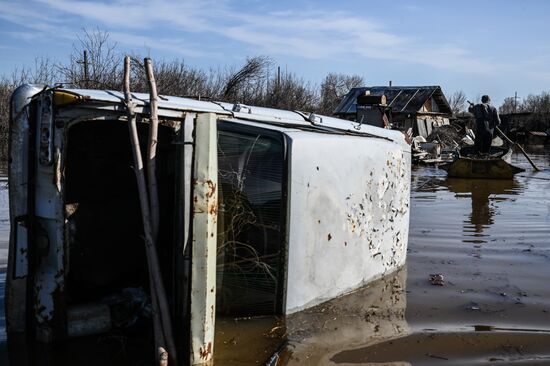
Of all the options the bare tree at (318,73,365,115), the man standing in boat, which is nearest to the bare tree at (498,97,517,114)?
the bare tree at (318,73,365,115)

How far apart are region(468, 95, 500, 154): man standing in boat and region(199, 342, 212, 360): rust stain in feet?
49.2

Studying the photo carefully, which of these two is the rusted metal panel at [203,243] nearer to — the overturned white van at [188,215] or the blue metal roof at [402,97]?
the overturned white van at [188,215]

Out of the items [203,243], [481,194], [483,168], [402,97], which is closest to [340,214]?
[203,243]

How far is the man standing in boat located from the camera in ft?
54.4

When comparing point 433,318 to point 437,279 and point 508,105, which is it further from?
point 508,105

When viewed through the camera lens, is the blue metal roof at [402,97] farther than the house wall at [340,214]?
Yes

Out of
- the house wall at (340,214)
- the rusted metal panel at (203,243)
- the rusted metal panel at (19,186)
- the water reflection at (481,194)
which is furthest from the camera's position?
the water reflection at (481,194)

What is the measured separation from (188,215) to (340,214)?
161 cm

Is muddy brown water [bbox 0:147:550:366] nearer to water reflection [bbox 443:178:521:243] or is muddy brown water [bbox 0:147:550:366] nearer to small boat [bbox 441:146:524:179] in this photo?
water reflection [bbox 443:178:521:243]

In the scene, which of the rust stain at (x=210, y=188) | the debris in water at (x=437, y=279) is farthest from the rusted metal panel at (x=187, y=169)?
the debris in water at (x=437, y=279)

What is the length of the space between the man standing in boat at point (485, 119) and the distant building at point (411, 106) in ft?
51.7

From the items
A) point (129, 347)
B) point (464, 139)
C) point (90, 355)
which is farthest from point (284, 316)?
point (464, 139)

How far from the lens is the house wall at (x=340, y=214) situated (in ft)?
13.6

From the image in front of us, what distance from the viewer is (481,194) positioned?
13.4 m
